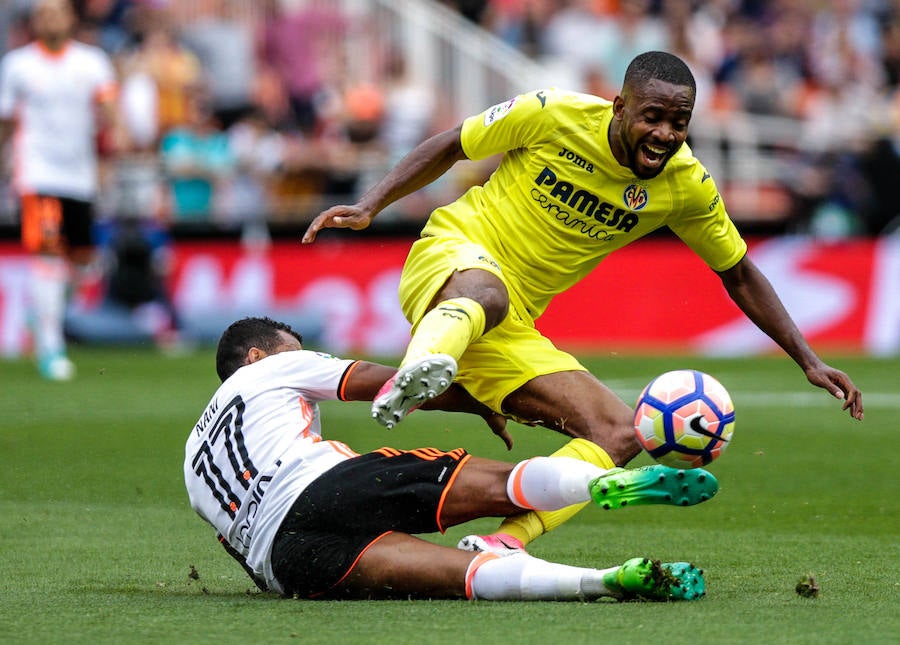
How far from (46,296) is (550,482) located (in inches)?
356

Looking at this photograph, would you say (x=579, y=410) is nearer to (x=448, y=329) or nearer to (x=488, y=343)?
(x=488, y=343)

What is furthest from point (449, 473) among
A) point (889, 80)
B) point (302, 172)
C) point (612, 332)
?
point (889, 80)

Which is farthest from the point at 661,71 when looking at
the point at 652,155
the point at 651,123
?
the point at 652,155

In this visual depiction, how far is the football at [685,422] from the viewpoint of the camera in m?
5.31

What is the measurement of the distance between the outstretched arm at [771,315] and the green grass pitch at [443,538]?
2.50 feet

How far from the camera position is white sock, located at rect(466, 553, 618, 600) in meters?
5.06

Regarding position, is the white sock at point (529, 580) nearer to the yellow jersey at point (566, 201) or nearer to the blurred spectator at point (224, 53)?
the yellow jersey at point (566, 201)

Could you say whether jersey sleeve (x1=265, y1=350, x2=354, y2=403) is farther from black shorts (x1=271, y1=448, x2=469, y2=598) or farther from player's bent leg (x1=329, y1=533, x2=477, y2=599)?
player's bent leg (x1=329, y1=533, x2=477, y2=599)

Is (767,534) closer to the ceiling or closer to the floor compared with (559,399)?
closer to the floor

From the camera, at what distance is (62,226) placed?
533 inches

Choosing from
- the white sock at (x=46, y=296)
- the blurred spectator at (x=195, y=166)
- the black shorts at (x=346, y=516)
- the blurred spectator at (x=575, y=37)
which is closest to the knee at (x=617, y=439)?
the black shorts at (x=346, y=516)

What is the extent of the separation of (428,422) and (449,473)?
5900mm

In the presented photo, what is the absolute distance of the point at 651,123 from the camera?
19.9 ft

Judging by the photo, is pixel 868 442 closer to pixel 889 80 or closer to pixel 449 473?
pixel 449 473
